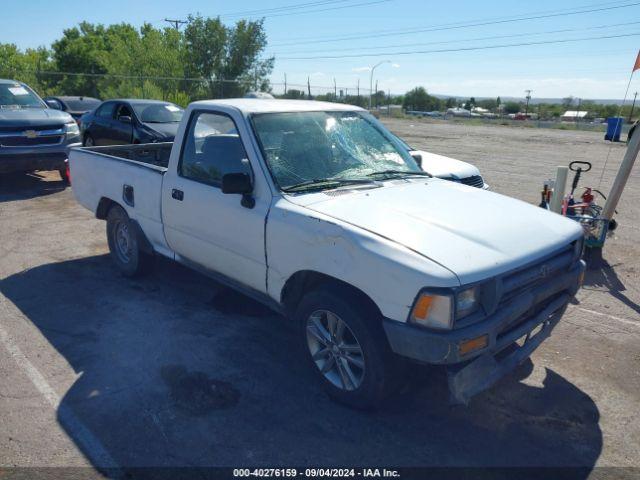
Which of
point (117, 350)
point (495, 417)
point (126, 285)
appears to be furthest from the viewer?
point (126, 285)

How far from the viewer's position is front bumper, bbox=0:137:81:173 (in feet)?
32.5

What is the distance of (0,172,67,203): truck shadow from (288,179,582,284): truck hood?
27.2 feet

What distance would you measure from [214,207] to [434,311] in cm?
208

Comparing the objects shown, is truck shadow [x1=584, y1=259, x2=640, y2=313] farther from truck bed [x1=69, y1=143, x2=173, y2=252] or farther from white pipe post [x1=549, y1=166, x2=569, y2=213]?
truck bed [x1=69, y1=143, x2=173, y2=252]

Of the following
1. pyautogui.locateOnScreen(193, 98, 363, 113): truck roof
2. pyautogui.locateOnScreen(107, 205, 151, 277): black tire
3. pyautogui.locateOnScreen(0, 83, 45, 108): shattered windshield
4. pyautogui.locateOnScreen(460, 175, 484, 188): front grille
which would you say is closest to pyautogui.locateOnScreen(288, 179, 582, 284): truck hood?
pyautogui.locateOnScreen(193, 98, 363, 113): truck roof

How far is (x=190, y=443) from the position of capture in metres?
3.21

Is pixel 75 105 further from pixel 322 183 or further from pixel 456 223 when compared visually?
pixel 456 223

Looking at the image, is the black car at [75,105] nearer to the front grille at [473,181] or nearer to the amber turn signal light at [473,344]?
the front grille at [473,181]

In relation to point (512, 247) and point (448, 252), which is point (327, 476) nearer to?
point (448, 252)

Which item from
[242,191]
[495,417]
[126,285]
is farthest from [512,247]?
[126,285]

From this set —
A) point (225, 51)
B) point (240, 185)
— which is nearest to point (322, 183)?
point (240, 185)

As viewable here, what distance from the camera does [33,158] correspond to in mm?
10156

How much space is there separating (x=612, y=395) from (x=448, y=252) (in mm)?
1836

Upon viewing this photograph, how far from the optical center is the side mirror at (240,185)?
3.78m
